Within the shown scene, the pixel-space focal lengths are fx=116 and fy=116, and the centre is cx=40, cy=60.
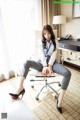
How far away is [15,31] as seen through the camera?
8.06ft

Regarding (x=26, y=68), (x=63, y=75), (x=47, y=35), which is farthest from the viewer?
(x=47, y=35)

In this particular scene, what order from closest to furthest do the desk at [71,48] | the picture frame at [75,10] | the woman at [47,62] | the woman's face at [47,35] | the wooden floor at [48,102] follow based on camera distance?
1. the wooden floor at [48,102]
2. the woman at [47,62]
3. the woman's face at [47,35]
4. the desk at [71,48]
5. the picture frame at [75,10]

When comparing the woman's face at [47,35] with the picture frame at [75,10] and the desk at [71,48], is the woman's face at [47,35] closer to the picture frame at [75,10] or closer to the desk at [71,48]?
the desk at [71,48]

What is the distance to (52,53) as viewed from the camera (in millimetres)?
1916

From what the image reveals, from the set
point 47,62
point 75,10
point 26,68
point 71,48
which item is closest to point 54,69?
point 47,62

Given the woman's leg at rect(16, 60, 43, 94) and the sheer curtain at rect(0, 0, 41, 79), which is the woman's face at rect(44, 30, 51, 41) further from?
the sheer curtain at rect(0, 0, 41, 79)

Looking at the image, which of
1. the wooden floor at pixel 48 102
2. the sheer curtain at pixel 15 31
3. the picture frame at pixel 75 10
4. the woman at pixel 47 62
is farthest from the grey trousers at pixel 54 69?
the picture frame at pixel 75 10

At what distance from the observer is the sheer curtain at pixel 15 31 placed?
2.31 meters

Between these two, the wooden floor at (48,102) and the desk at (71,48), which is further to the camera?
the desk at (71,48)

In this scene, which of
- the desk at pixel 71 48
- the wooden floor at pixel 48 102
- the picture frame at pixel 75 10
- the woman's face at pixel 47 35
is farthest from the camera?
the picture frame at pixel 75 10

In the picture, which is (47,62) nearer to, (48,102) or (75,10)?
(48,102)

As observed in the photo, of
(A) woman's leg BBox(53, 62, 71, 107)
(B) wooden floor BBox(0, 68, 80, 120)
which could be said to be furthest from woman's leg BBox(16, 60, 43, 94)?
(A) woman's leg BBox(53, 62, 71, 107)

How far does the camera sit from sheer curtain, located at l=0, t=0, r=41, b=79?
7.57ft

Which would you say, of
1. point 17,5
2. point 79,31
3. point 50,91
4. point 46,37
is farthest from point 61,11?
point 50,91
